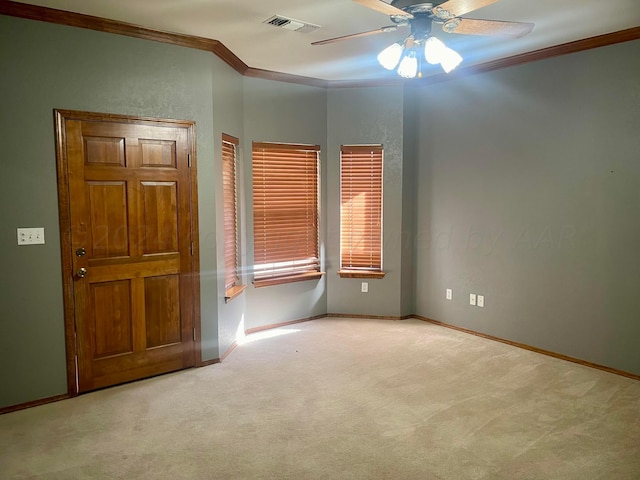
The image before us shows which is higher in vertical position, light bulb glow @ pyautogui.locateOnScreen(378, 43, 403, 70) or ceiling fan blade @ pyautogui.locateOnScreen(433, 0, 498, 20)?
ceiling fan blade @ pyautogui.locateOnScreen(433, 0, 498, 20)

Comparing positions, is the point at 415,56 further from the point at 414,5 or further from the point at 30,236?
the point at 30,236

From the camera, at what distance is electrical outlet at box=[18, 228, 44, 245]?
3.22 metres

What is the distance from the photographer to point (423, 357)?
14.0 ft

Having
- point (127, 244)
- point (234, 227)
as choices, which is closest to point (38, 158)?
point (127, 244)

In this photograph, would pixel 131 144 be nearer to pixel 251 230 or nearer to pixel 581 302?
pixel 251 230

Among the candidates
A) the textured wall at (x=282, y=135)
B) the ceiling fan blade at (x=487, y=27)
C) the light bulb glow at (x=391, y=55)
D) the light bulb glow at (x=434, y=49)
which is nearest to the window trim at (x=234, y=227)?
the textured wall at (x=282, y=135)

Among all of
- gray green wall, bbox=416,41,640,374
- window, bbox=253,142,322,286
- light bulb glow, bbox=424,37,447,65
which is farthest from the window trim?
light bulb glow, bbox=424,37,447,65

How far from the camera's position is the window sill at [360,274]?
5406 mm

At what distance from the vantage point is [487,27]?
257 cm

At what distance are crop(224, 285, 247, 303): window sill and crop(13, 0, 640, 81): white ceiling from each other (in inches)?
85.4

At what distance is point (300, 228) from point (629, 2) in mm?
3468

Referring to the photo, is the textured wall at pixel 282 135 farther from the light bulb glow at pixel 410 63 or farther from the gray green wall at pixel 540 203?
the light bulb glow at pixel 410 63

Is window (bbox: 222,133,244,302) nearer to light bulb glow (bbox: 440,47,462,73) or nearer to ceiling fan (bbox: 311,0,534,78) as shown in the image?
ceiling fan (bbox: 311,0,534,78)

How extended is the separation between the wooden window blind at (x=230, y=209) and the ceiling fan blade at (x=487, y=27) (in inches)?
94.2
